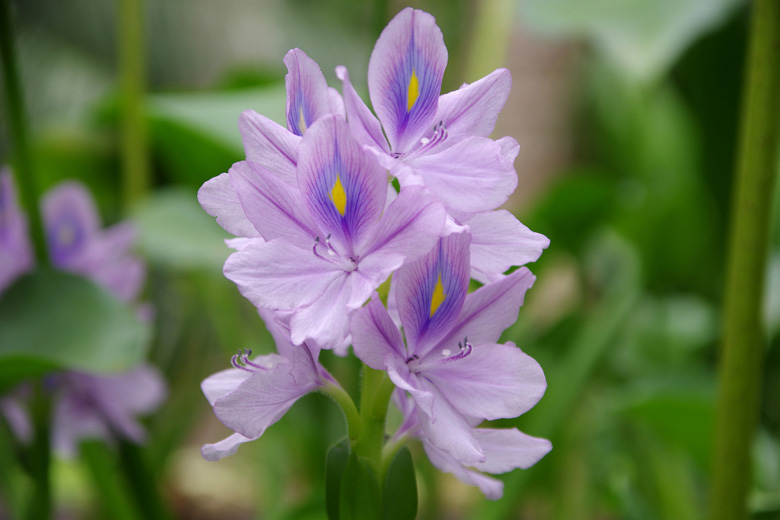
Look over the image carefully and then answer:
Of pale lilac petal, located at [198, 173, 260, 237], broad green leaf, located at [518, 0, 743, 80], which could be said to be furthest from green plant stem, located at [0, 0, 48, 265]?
broad green leaf, located at [518, 0, 743, 80]

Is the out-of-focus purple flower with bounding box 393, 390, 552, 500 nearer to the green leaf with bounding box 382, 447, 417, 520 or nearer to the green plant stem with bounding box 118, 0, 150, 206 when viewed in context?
the green leaf with bounding box 382, 447, 417, 520

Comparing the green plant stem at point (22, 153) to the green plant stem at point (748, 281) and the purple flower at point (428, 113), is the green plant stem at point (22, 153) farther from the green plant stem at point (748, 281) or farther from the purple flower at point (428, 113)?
the green plant stem at point (748, 281)

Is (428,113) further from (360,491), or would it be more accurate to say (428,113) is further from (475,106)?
(360,491)

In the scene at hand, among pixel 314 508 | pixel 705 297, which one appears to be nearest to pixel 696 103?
pixel 705 297

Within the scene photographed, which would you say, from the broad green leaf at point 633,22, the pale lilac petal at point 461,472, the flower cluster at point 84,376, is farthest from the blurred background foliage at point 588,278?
the pale lilac petal at point 461,472

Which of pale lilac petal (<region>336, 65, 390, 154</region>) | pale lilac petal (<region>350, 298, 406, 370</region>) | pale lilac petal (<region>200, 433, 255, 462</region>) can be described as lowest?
pale lilac petal (<region>200, 433, 255, 462</region>)

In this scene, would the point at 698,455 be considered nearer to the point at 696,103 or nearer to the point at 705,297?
the point at 705,297

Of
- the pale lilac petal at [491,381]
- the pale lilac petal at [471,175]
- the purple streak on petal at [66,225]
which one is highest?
the pale lilac petal at [471,175]
